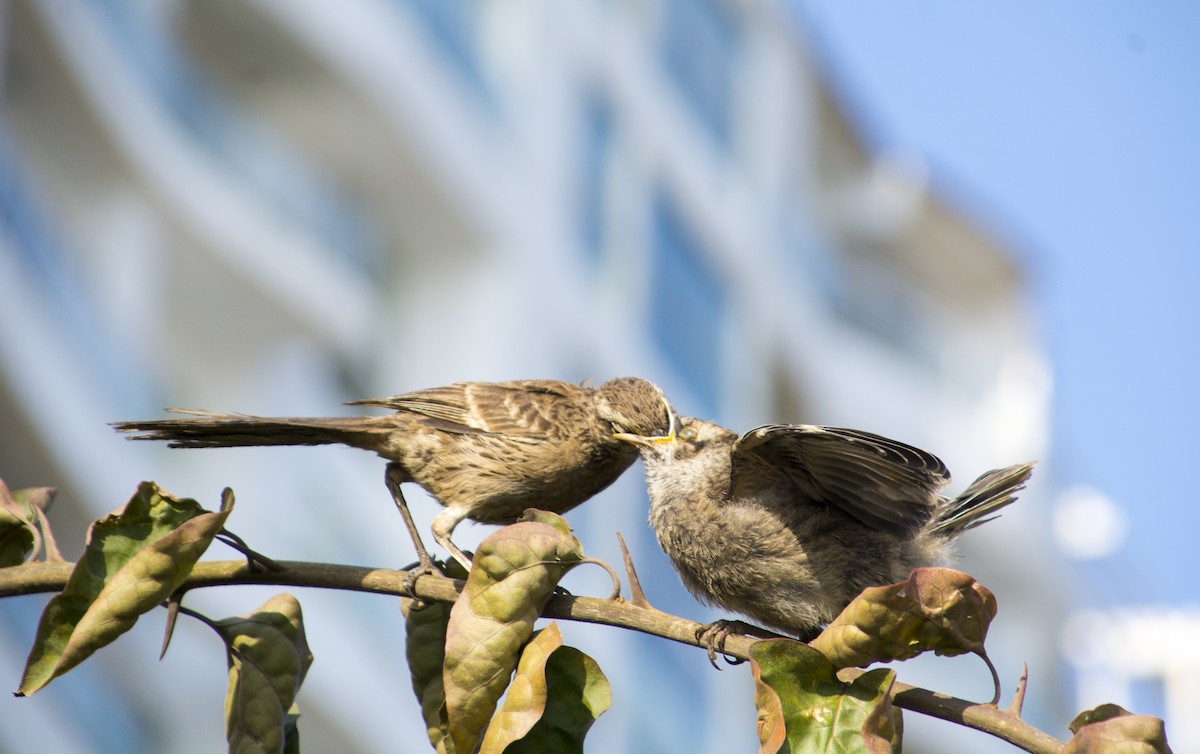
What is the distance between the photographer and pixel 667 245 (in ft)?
69.4

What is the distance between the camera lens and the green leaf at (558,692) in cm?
221

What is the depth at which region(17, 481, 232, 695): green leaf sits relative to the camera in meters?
2.25

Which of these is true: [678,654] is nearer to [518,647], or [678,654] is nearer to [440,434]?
[440,434]

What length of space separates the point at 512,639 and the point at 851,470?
1010mm

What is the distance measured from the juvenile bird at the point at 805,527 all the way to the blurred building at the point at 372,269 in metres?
7.89

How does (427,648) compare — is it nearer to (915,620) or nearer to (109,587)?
(109,587)

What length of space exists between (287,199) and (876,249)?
54.3 ft

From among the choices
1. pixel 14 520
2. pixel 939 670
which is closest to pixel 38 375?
pixel 14 520

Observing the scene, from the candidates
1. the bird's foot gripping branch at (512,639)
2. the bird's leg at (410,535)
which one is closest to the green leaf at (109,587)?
the bird's foot gripping branch at (512,639)

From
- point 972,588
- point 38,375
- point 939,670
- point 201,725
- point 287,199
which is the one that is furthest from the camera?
point 939,670

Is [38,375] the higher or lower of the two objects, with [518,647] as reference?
higher

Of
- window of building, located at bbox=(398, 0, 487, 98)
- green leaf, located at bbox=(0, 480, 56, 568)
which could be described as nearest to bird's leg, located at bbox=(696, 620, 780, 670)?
Answer: green leaf, located at bbox=(0, 480, 56, 568)

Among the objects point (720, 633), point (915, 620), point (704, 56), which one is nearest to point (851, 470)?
point (720, 633)

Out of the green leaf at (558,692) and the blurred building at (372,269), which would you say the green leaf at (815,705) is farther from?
the blurred building at (372,269)
